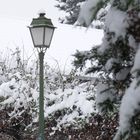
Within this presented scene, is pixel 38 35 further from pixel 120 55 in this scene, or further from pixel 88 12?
pixel 88 12

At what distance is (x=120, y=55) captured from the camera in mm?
3529

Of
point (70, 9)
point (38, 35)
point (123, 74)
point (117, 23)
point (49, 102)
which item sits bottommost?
point (123, 74)

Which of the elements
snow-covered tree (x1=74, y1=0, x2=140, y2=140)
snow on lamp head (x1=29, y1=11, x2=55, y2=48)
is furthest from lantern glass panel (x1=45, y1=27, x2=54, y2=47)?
snow-covered tree (x1=74, y1=0, x2=140, y2=140)

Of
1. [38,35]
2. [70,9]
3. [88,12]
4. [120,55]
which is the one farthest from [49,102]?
[70,9]

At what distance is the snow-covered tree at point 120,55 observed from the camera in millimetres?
2920

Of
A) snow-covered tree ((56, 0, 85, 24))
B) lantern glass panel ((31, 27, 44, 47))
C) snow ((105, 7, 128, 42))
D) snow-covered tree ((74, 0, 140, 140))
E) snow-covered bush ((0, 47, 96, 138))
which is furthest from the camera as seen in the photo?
snow-covered tree ((56, 0, 85, 24))

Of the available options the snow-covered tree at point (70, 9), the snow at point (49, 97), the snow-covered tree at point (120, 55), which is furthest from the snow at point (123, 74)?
the snow-covered tree at point (70, 9)

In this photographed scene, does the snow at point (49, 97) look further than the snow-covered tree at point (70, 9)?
No

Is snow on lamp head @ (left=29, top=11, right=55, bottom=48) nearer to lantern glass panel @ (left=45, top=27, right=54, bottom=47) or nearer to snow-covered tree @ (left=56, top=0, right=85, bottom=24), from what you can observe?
lantern glass panel @ (left=45, top=27, right=54, bottom=47)

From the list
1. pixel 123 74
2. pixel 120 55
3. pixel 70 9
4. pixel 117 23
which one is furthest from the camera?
pixel 70 9

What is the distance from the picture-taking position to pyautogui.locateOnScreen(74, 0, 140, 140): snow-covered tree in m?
2.92

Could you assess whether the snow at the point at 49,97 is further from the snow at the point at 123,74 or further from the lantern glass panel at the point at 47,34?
the snow at the point at 123,74

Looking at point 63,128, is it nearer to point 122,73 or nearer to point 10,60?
point 10,60

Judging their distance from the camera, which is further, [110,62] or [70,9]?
[70,9]
